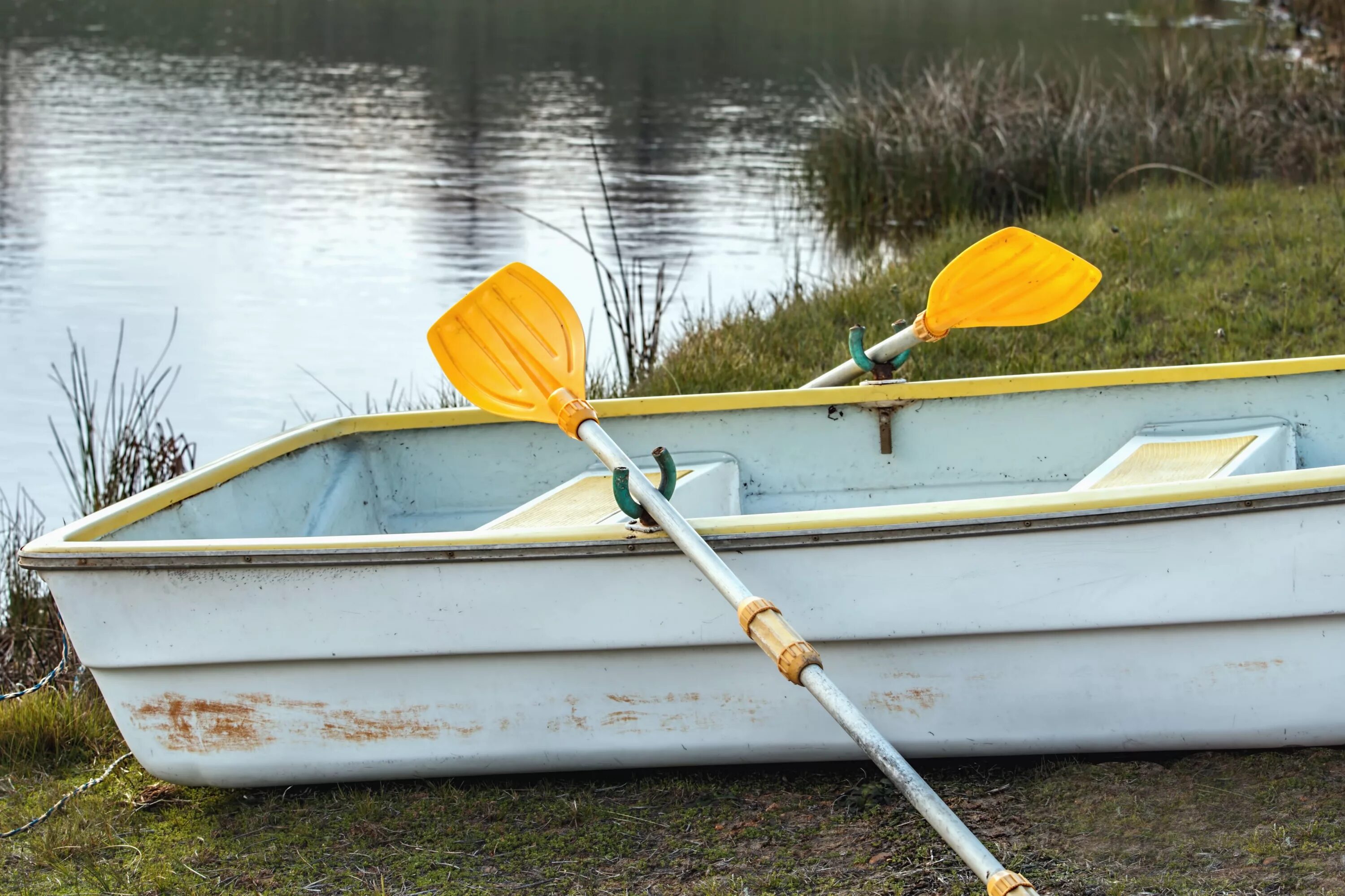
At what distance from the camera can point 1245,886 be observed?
2248 millimetres

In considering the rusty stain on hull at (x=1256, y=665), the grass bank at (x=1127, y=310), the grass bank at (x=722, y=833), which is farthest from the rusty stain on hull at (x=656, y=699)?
the grass bank at (x=1127, y=310)

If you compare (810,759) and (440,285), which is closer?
(810,759)

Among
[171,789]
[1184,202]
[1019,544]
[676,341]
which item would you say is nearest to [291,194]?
[676,341]

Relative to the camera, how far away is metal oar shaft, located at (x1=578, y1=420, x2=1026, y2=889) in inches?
80.9

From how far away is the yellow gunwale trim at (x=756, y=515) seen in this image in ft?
8.05

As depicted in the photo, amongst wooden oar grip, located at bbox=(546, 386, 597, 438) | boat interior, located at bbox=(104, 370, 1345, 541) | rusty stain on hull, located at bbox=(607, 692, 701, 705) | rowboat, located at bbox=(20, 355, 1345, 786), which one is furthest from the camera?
boat interior, located at bbox=(104, 370, 1345, 541)

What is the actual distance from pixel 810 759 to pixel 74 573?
1449 millimetres

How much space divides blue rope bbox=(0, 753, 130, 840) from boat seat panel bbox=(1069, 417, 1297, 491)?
2157 millimetres

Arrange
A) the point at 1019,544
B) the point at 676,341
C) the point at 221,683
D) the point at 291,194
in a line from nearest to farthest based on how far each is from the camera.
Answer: the point at 1019,544 → the point at 221,683 → the point at 676,341 → the point at 291,194

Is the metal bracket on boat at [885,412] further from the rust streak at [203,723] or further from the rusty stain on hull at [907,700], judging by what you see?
the rust streak at [203,723]

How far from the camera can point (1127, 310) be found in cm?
572

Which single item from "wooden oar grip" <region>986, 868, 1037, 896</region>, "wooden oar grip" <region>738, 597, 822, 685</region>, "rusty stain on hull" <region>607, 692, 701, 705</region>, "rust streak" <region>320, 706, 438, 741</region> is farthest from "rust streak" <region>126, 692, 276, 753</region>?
"wooden oar grip" <region>986, 868, 1037, 896</region>

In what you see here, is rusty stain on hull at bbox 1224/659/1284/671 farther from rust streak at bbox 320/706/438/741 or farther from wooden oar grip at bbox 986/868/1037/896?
rust streak at bbox 320/706/438/741

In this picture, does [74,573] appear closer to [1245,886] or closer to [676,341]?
[1245,886]
